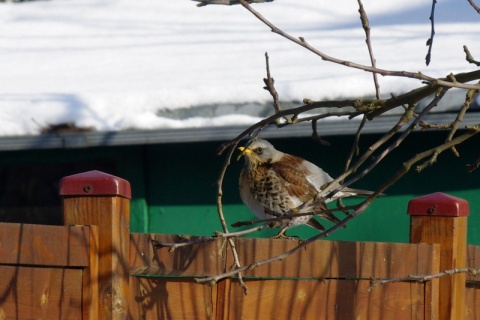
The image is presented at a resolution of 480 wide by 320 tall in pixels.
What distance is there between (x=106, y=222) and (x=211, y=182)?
324cm

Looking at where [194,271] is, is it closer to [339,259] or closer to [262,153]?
[339,259]

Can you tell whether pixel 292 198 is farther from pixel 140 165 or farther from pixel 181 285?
pixel 181 285

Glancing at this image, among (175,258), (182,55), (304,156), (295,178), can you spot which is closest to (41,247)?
(175,258)

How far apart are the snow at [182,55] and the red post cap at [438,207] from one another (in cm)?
205

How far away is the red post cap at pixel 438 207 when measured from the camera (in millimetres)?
3205

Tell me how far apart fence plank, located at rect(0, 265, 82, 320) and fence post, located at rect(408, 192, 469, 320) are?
1.20m

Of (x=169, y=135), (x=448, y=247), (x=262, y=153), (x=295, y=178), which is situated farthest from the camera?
(x=262, y=153)

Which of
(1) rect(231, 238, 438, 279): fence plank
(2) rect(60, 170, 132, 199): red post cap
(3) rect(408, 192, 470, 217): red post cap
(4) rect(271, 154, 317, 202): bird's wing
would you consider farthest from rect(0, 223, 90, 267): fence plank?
(4) rect(271, 154, 317, 202): bird's wing

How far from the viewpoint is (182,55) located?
22.6ft

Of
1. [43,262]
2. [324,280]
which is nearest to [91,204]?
[43,262]

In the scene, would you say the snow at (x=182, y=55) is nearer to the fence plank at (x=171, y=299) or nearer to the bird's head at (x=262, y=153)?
the bird's head at (x=262, y=153)

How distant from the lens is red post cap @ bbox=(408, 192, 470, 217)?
3.20 meters

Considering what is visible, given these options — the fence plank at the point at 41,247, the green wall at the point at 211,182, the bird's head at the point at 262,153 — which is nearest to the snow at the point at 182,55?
the bird's head at the point at 262,153

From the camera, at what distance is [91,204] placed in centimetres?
275
